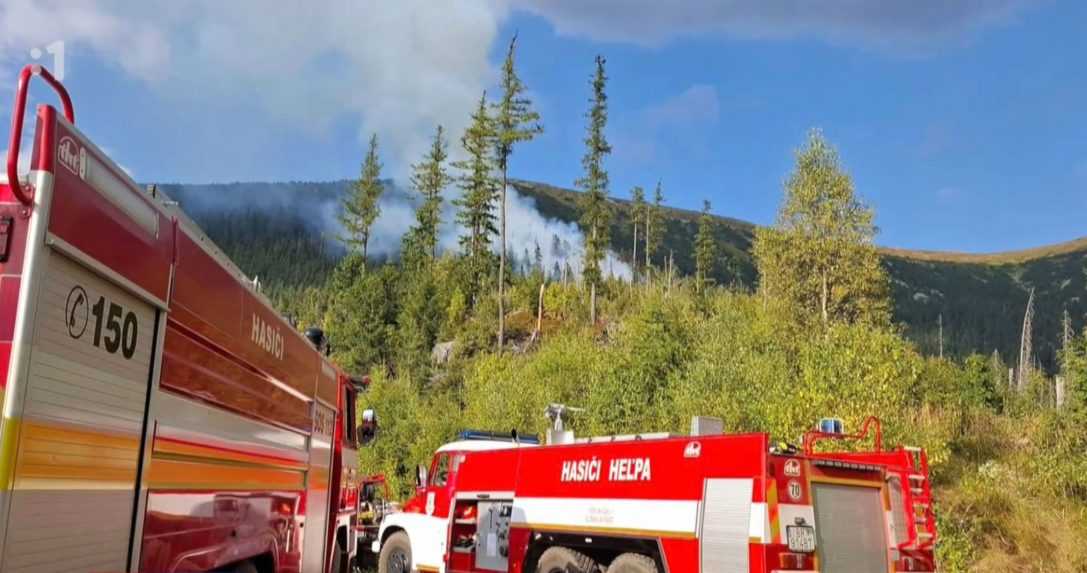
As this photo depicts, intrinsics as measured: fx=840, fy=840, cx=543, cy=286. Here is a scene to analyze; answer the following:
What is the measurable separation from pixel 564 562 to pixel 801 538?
3.47 metres

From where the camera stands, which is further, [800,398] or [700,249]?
[700,249]

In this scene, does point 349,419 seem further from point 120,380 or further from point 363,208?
point 363,208

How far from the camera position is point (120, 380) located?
13.8ft

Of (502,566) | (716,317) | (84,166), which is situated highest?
(716,317)

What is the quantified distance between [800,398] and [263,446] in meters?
14.7

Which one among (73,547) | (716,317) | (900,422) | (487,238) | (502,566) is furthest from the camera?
(487,238)

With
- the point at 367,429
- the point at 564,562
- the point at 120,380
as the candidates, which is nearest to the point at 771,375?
the point at 564,562

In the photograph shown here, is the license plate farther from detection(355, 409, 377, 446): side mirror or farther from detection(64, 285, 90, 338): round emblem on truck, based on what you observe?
detection(64, 285, 90, 338): round emblem on truck

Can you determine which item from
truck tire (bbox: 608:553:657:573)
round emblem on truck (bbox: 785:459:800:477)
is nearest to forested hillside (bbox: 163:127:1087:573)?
truck tire (bbox: 608:553:657:573)

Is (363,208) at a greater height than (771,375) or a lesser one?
greater

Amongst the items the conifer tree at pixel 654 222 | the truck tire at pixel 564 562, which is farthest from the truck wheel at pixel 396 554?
the conifer tree at pixel 654 222

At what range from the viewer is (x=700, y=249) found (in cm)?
8862

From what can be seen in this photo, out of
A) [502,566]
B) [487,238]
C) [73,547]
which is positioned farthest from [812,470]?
[487,238]

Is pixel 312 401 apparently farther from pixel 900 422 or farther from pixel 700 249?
pixel 700 249
